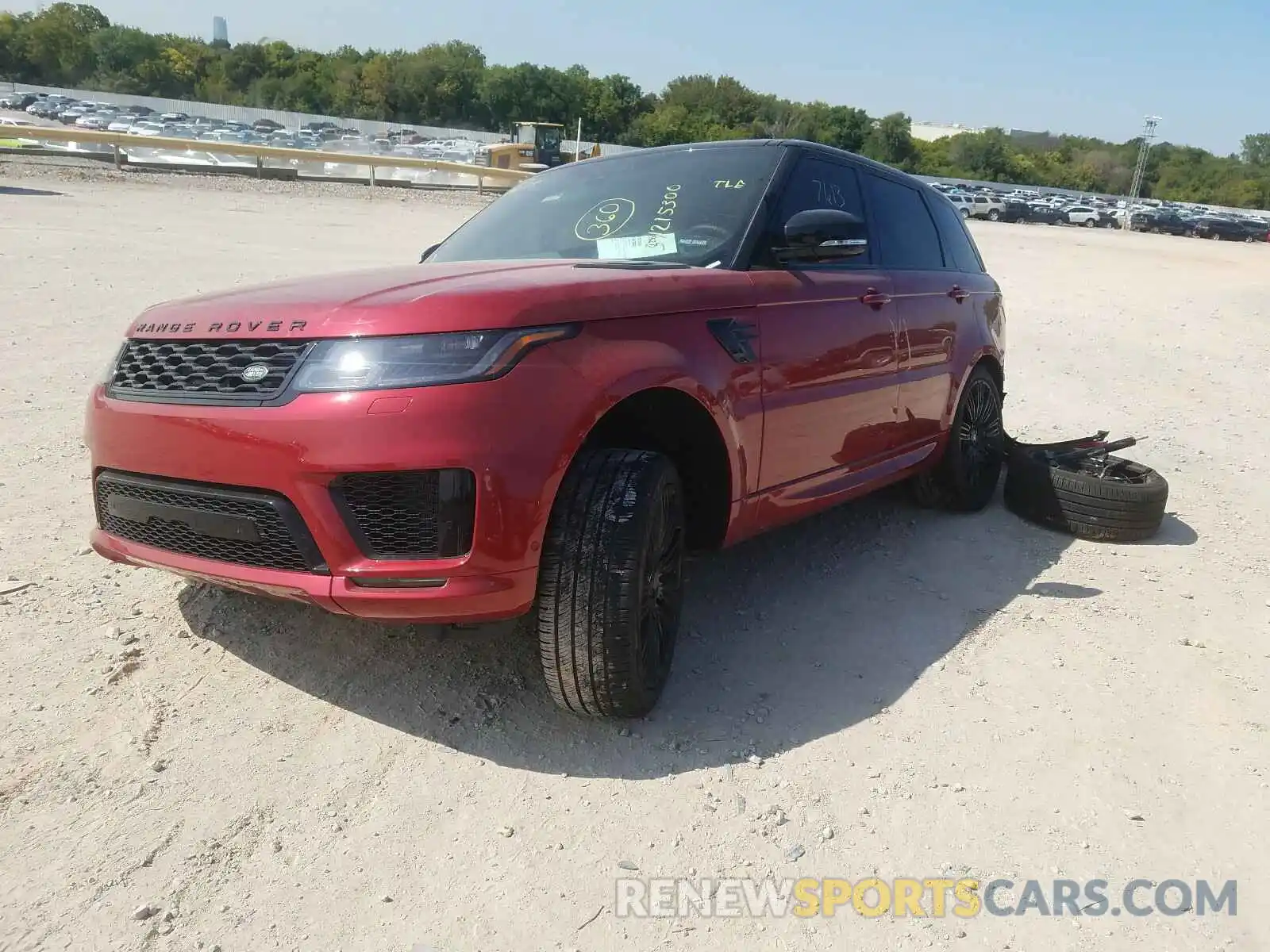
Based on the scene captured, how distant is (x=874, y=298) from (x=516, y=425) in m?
2.15

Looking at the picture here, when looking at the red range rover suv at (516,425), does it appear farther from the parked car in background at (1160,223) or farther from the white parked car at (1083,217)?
the parked car in background at (1160,223)

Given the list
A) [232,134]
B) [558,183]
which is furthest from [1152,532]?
[232,134]

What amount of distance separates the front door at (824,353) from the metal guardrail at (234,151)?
24.6m

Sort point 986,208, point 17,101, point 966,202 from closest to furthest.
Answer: point 966,202, point 986,208, point 17,101

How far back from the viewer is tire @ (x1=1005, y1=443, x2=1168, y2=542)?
4.78 meters

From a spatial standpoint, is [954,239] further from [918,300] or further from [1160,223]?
[1160,223]

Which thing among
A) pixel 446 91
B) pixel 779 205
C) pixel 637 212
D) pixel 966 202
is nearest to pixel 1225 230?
pixel 966 202

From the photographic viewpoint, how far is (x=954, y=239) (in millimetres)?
5215

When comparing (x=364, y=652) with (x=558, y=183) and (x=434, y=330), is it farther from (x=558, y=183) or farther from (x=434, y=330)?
(x=558, y=183)

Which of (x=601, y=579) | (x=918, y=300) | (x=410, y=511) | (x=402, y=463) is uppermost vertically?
(x=918, y=300)

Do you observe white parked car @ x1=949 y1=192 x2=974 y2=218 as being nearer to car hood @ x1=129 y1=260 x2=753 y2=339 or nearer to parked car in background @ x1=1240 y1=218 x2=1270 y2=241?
parked car in background @ x1=1240 y1=218 x2=1270 y2=241

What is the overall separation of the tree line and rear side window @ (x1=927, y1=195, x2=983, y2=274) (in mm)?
81777

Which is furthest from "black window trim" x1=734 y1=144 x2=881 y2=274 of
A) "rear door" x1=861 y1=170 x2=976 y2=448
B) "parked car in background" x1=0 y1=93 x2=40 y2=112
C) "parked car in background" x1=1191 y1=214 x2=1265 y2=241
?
"parked car in background" x1=0 y1=93 x2=40 y2=112

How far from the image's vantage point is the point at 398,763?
263 cm
